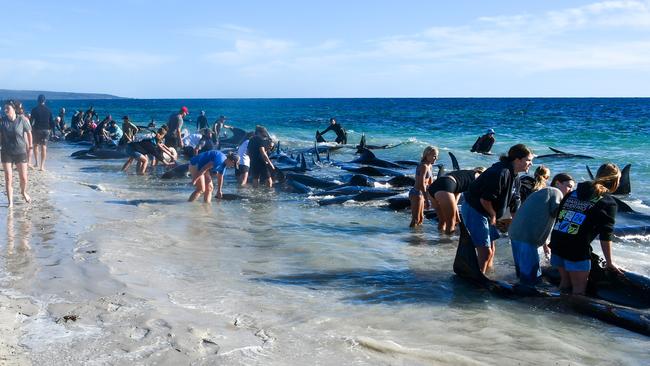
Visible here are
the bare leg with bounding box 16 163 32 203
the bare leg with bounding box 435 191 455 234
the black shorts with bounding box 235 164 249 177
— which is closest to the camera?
the bare leg with bounding box 435 191 455 234

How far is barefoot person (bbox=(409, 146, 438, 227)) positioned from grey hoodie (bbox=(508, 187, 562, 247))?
113 inches

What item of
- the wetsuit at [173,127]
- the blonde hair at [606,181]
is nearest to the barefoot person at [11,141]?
the wetsuit at [173,127]

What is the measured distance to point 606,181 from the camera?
5816 millimetres

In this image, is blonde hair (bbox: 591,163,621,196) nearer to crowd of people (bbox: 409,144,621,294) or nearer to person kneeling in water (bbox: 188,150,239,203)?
crowd of people (bbox: 409,144,621,294)

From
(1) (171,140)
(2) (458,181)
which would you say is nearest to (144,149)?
(1) (171,140)

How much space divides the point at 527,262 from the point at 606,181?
1.18 metres

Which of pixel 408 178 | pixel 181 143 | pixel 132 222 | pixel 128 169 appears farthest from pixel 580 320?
pixel 181 143

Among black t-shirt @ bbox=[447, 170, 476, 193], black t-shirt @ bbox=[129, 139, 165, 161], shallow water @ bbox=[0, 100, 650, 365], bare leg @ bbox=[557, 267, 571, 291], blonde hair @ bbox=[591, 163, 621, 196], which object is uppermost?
blonde hair @ bbox=[591, 163, 621, 196]

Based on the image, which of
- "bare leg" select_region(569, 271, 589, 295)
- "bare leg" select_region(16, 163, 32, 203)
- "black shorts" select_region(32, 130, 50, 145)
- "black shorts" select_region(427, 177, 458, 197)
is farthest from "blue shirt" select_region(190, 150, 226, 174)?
"bare leg" select_region(569, 271, 589, 295)

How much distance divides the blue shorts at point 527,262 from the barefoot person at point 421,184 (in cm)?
288

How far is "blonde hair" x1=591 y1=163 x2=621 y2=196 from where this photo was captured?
5.77 meters

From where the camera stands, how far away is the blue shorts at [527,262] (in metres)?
6.43

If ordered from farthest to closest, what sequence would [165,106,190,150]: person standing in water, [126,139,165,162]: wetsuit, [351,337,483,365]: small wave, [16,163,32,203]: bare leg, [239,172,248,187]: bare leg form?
[165,106,190,150]: person standing in water
[126,139,165,162]: wetsuit
[239,172,248,187]: bare leg
[16,163,32,203]: bare leg
[351,337,483,365]: small wave

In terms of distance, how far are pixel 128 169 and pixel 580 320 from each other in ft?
50.9
